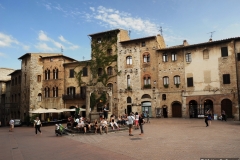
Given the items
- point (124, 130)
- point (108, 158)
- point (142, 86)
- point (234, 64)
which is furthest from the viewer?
point (142, 86)

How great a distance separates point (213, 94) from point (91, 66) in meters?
20.6

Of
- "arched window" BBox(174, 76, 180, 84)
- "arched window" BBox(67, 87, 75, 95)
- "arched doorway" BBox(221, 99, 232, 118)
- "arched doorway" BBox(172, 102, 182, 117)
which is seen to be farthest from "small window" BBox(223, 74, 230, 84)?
"arched window" BBox(67, 87, 75, 95)

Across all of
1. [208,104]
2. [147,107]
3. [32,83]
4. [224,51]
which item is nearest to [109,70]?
[147,107]

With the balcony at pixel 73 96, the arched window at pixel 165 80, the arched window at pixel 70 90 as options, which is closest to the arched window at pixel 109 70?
the balcony at pixel 73 96

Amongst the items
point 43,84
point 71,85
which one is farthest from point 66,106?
point 43,84

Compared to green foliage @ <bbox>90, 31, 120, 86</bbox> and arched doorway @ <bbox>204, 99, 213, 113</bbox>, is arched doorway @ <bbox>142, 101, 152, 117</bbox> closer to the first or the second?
green foliage @ <bbox>90, 31, 120, 86</bbox>

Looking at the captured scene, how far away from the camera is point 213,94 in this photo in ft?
97.5

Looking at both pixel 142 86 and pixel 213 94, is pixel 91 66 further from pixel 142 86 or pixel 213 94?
pixel 213 94

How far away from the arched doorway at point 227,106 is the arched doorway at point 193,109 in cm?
367

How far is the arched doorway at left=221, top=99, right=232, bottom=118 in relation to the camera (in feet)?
94.0

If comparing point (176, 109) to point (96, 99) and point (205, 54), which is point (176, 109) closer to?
point (205, 54)

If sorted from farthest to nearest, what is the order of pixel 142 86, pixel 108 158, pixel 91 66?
pixel 91 66 < pixel 142 86 < pixel 108 158

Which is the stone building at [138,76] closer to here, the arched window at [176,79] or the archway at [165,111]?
the archway at [165,111]

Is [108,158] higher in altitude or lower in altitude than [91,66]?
lower
